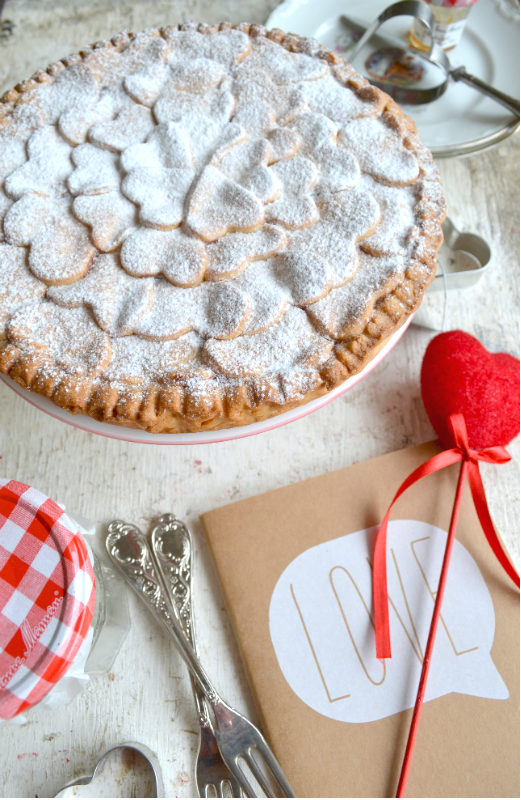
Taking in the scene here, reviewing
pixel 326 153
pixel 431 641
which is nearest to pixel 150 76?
pixel 326 153

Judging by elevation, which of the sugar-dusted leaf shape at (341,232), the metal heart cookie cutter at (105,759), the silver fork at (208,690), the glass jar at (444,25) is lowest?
the metal heart cookie cutter at (105,759)

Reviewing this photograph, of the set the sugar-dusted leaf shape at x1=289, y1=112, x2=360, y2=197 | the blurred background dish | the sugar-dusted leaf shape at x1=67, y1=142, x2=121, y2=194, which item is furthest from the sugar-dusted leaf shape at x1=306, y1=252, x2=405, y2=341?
the blurred background dish

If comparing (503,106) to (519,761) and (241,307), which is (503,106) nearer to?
(241,307)

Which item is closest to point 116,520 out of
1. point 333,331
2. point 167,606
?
point 167,606

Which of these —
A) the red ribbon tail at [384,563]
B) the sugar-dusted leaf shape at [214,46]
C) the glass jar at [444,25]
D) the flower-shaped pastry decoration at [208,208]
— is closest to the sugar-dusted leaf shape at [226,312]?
the flower-shaped pastry decoration at [208,208]

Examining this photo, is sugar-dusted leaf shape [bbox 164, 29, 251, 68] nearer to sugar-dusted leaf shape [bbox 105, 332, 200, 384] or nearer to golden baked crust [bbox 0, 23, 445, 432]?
golden baked crust [bbox 0, 23, 445, 432]

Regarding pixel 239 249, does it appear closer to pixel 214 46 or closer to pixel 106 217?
pixel 106 217

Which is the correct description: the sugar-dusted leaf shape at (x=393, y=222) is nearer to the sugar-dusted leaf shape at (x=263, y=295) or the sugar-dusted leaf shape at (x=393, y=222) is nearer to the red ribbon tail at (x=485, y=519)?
the sugar-dusted leaf shape at (x=263, y=295)
